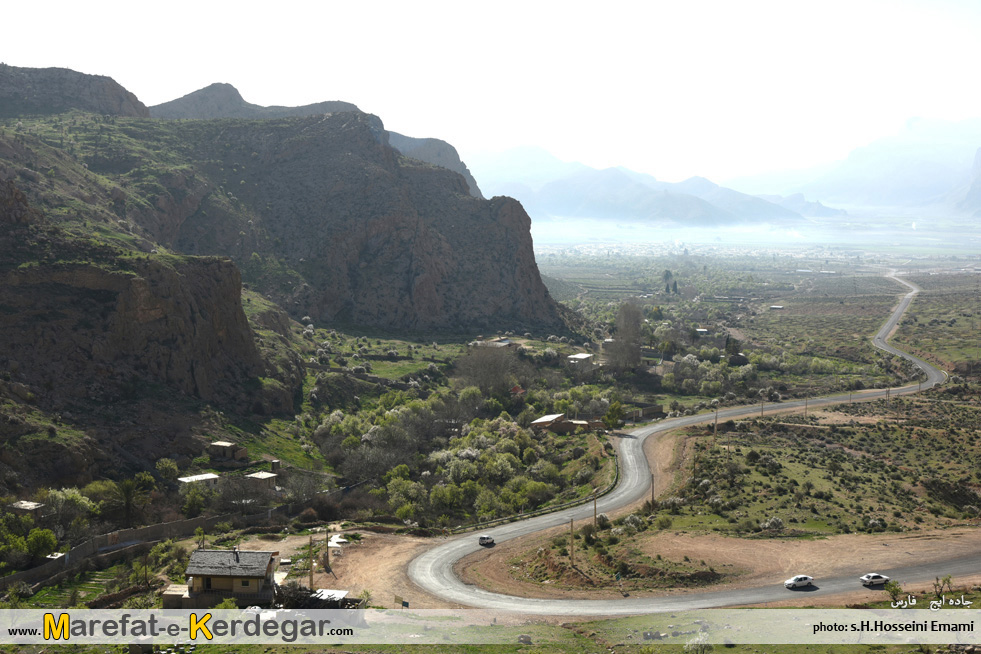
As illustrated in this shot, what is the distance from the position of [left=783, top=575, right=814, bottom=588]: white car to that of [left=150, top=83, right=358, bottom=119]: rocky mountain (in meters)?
171

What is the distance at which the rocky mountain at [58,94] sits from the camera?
131625 mm

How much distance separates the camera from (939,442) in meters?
68.2

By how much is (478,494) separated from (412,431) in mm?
17372

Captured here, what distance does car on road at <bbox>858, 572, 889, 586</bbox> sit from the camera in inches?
1406

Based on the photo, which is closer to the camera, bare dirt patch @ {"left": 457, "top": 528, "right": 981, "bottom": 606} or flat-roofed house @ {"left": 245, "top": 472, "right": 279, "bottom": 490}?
bare dirt patch @ {"left": 457, "top": 528, "right": 981, "bottom": 606}

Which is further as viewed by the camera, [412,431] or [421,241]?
[421,241]

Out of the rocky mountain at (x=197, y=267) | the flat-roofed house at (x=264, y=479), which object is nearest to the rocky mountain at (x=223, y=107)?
the rocky mountain at (x=197, y=267)

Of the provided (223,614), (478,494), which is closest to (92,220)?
(478,494)

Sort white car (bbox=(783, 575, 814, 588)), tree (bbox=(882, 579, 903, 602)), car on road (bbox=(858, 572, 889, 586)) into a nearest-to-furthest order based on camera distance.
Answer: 1. tree (bbox=(882, 579, 903, 602))
2. car on road (bbox=(858, 572, 889, 586))
3. white car (bbox=(783, 575, 814, 588))

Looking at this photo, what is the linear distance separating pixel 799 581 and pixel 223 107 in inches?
7333

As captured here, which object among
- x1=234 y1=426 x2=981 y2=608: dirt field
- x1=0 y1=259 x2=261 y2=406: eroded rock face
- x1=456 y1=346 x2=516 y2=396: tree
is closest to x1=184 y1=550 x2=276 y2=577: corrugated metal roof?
x1=234 y1=426 x2=981 y2=608: dirt field

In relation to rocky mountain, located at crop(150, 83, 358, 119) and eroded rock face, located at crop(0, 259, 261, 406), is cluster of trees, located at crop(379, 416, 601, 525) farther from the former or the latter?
rocky mountain, located at crop(150, 83, 358, 119)

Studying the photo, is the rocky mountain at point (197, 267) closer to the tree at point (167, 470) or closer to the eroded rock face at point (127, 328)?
the eroded rock face at point (127, 328)

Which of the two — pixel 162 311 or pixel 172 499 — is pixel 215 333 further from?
Answer: pixel 172 499
